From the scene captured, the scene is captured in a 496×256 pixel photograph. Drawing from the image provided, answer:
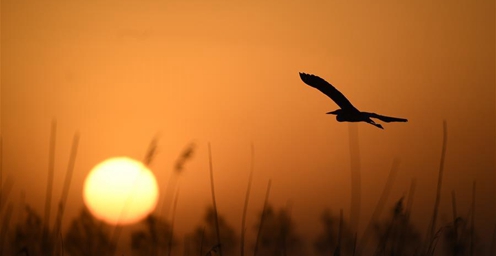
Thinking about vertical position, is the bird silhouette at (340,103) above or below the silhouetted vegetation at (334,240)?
above

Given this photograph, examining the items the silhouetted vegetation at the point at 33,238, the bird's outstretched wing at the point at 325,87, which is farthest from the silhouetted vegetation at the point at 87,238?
the bird's outstretched wing at the point at 325,87

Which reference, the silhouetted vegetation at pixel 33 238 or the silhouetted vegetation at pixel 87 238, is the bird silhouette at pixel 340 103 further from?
the silhouetted vegetation at pixel 33 238

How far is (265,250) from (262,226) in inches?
5.0

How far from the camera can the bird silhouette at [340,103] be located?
9.35 ft

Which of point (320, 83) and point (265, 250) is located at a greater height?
point (320, 83)

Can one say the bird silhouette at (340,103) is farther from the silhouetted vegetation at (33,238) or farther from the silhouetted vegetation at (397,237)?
the silhouetted vegetation at (33,238)

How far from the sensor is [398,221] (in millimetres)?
2902

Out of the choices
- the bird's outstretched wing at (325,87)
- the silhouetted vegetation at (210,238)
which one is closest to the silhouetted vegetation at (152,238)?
the silhouetted vegetation at (210,238)

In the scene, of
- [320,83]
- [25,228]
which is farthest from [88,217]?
[320,83]

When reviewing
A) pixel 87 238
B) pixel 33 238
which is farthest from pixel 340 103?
pixel 33 238

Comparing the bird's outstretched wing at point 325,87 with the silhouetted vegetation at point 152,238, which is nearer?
the silhouetted vegetation at point 152,238

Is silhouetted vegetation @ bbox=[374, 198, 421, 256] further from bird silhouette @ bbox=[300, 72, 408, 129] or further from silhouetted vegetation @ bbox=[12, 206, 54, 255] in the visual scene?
silhouetted vegetation @ bbox=[12, 206, 54, 255]

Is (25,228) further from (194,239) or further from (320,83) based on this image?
(320,83)

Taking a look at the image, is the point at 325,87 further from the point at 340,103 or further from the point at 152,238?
the point at 152,238
